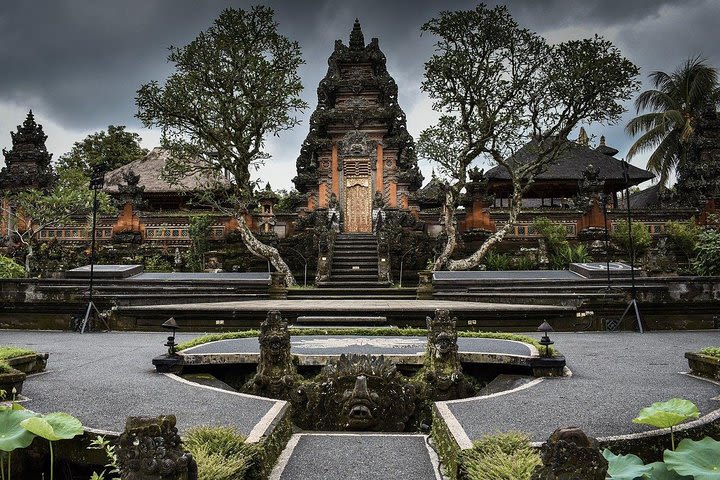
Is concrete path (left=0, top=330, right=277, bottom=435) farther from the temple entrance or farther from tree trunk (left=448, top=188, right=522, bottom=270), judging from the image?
the temple entrance

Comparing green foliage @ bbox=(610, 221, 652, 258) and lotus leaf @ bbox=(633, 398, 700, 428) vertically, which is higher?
green foliage @ bbox=(610, 221, 652, 258)

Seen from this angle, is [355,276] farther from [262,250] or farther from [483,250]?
[483,250]

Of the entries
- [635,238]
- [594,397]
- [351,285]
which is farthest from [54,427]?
[635,238]

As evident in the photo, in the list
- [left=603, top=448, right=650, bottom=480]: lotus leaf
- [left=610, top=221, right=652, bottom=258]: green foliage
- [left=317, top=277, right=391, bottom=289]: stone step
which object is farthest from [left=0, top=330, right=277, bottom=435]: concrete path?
[left=610, top=221, right=652, bottom=258]: green foliage

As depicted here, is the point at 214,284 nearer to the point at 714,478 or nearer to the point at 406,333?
the point at 406,333

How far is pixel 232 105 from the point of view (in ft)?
54.4

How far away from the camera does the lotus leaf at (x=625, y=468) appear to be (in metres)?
2.48

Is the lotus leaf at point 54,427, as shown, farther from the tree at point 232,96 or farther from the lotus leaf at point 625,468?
the tree at point 232,96

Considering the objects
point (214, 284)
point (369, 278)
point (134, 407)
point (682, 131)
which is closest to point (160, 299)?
point (214, 284)

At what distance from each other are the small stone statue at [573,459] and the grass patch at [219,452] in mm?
1758

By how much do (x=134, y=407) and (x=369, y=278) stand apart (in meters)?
12.1

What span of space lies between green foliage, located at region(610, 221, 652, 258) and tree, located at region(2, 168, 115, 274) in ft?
64.3

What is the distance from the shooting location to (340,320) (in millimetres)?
10500

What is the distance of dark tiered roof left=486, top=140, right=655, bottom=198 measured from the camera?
1065 inches
